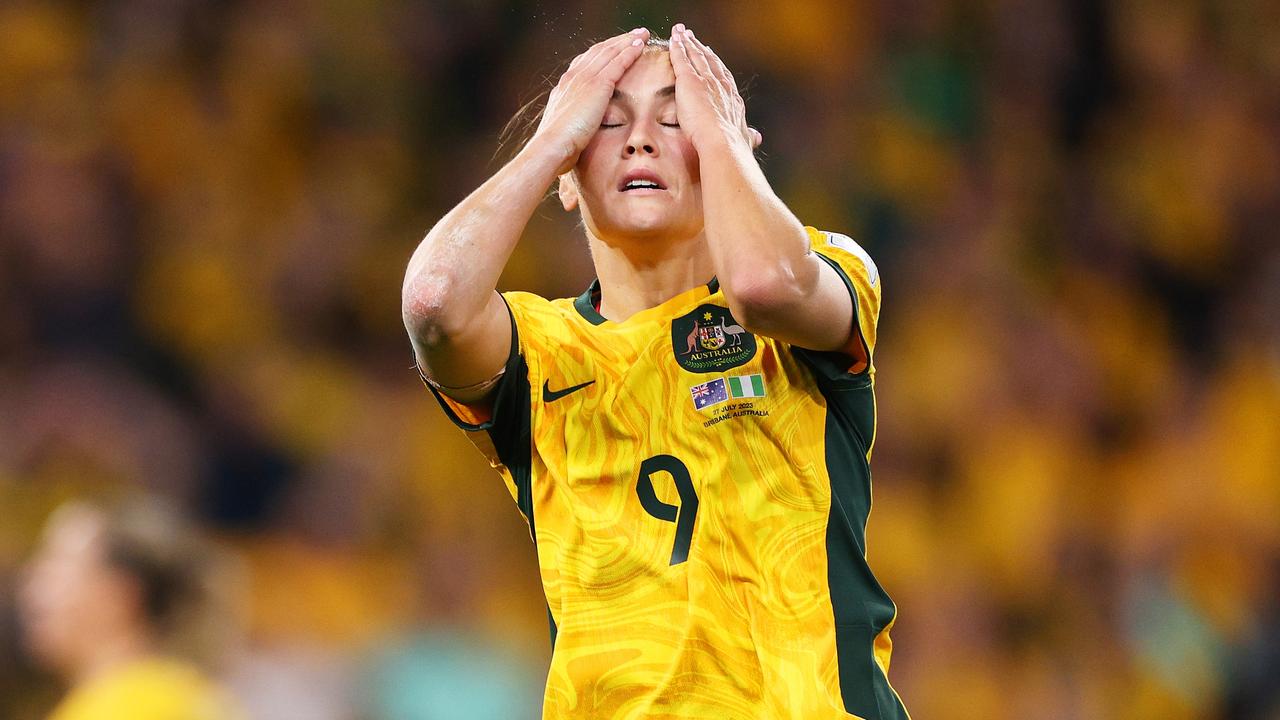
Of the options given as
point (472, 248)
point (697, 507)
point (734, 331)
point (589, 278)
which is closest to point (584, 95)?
point (472, 248)

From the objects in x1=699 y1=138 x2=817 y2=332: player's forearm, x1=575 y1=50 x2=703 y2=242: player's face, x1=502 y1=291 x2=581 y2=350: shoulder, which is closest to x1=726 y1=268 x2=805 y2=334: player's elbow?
x1=699 y1=138 x2=817 y2=332: player's forearm

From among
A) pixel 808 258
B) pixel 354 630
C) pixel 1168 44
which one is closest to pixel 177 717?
pixel 808 258

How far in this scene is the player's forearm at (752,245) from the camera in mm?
2521

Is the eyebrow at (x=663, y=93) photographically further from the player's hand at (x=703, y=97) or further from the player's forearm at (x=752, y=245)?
the player's forearm at (x=752, y=245)

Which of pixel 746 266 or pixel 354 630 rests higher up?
pixel 746 266

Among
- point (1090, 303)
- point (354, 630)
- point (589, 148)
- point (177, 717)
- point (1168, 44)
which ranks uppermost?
point (1168, 44)

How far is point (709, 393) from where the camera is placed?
8.88 ft

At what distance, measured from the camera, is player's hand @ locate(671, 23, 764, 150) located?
275cm

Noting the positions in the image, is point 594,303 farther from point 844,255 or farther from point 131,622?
point 131,622

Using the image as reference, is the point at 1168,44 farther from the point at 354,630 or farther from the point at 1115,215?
the point at 354,630

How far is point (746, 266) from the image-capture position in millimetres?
2531

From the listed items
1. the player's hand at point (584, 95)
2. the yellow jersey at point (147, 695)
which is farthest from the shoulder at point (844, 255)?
the yellow jersey at point (147, 695)

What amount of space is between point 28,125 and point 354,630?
290 cm

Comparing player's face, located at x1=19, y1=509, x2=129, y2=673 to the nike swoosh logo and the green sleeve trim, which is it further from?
the green sleeve trim
